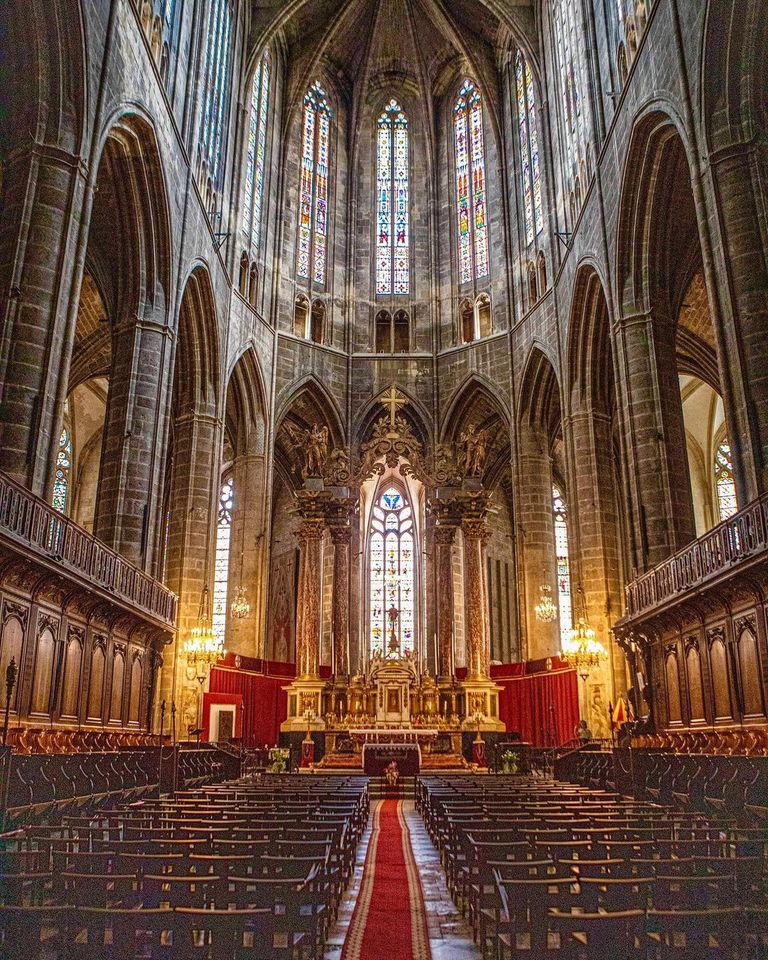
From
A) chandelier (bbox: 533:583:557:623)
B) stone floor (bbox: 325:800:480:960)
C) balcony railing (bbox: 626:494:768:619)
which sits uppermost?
chandelier (bbox: 533:583:557:623)

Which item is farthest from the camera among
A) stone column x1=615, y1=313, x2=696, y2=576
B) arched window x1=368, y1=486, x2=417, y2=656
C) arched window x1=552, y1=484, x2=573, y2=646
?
arched window x1=552, y1=484, x2=573, y2=646

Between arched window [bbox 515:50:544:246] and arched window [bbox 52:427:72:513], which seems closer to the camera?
arched window [bbox 515:50:544:246]

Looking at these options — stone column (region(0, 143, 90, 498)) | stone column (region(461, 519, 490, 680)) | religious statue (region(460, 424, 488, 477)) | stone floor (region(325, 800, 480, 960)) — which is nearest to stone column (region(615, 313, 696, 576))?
stone column (region(461, 519, 490, 680))

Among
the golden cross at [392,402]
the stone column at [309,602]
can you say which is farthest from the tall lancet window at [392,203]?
the stone column at [309,602]

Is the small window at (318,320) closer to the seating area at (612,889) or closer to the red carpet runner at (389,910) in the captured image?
the red carpet runner at (389,910)

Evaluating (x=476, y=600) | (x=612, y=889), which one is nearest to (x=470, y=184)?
(x=476, y=600)

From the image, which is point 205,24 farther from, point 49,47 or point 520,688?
point 520,688

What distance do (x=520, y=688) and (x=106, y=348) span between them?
1940 centimetres

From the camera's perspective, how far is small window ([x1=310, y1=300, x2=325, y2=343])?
36.2m

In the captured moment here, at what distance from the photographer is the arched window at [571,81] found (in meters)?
27.2

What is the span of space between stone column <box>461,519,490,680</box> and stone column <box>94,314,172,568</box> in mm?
10856

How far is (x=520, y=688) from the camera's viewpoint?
1225 inches

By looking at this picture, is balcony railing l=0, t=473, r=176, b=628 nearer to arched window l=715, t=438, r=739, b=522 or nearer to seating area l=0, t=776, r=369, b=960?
seating area l=0, t=776, r=369, b=960

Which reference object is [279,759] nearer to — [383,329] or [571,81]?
[383,329]
